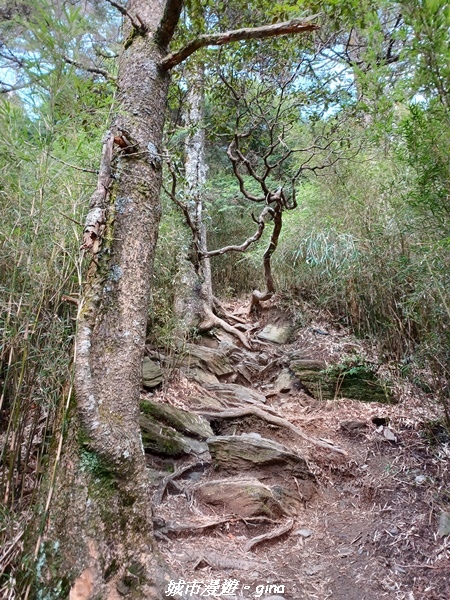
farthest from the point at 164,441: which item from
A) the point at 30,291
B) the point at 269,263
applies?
the point at 269,263

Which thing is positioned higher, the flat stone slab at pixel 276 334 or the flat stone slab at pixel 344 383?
the flat stone slab at pixel 276 334

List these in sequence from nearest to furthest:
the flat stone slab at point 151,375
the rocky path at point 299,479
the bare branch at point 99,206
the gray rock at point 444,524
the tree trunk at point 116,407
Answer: the tree trunk at point 116,407 < the bare branch at point 99,206 < the rocky path at point 299,479 < the gray rock at point 444,524 < the flat stone slab at point 151,375

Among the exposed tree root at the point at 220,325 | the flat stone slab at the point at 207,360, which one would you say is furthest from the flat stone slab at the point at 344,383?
the exposed tree root at the point at 220,325

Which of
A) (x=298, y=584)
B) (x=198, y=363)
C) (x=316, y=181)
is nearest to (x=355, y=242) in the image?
(x=316, y=181)

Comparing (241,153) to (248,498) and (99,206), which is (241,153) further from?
(248,498)

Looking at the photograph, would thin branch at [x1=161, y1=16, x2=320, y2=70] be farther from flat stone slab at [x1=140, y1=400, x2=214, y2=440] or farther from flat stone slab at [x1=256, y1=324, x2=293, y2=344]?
flat stone slab at [x1=256, y1=324, x2=293, y2=344]

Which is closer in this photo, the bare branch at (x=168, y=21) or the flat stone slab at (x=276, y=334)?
the bare branch at (x=168, y=21)

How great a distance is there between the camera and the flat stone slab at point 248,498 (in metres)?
2.17

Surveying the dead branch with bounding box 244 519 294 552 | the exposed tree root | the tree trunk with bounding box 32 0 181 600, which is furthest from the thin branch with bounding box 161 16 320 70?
the exposed tree root

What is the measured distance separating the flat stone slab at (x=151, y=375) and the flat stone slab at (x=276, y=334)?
6.03ft

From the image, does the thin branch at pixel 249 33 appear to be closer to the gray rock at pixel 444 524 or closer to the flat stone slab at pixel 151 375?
the flat stone slab at pixel 151 375

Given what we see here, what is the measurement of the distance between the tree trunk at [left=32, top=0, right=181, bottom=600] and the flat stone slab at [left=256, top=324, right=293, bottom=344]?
309 cm

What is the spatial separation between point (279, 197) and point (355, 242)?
1.15 m

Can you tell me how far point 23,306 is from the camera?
1495 mm
